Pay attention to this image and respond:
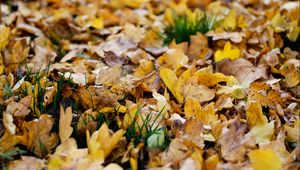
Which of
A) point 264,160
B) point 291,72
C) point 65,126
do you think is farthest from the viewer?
point 291,72

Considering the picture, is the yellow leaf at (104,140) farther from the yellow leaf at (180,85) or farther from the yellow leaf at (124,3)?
the yellow leaf at (124,3)

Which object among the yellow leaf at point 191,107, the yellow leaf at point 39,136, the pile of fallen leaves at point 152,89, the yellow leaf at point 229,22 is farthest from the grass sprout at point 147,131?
the yellow leaf at point 229,22

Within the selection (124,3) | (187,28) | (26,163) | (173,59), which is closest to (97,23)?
(124,3)

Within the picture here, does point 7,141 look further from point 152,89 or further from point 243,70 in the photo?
point 243,70

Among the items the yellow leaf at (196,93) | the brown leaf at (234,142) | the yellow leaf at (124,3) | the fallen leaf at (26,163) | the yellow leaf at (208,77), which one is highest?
the yellow leaf at (124,3)

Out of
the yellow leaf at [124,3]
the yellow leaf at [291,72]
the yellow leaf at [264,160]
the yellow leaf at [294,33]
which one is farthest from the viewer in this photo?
the yellow leaf at [124,3]

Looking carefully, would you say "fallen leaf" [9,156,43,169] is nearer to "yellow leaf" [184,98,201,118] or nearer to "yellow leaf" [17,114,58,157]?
"yellow leaf" [17,114,58,157]

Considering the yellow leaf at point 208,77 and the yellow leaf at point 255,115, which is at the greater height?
the yellow leaf at point 208,77
